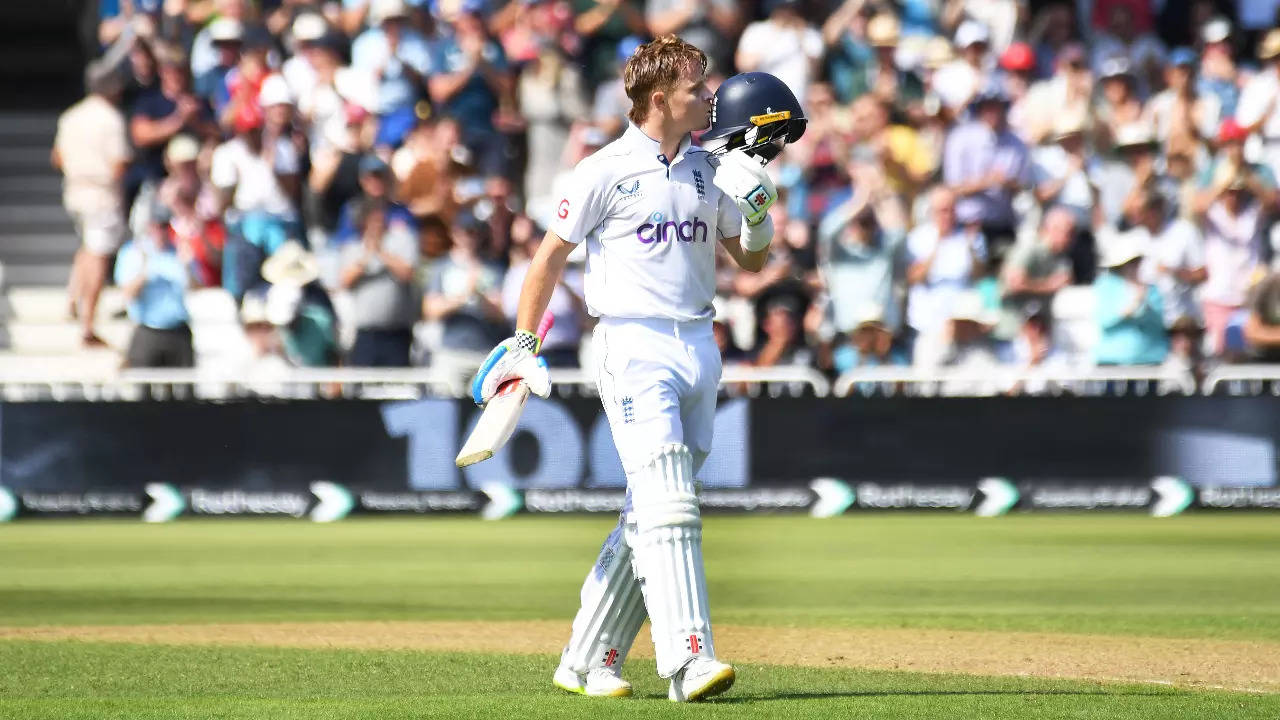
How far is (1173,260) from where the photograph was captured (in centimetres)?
1669

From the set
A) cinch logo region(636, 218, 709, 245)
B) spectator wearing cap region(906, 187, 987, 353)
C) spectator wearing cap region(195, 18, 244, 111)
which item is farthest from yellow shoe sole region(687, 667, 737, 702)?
spectator wearing cap region(195, 18, 244, 111)

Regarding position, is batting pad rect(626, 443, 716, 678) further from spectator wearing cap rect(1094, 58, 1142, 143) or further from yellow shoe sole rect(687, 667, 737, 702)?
spectator wearing cap rect(1094, 58, 1142, 143)

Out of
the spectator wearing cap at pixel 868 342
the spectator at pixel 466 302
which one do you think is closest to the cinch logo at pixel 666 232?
the spectator at pixel 466 302

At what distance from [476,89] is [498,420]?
11687mm

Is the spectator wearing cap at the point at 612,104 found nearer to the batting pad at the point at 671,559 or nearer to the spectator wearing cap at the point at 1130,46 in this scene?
the spectator wearing cap at the point at 1130,46

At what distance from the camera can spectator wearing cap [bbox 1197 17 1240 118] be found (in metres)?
18.0

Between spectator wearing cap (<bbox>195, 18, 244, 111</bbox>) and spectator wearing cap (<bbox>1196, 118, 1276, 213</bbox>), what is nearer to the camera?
spectator wearing cap (<bbox>1196, 118, 1276, 213</bbox>)

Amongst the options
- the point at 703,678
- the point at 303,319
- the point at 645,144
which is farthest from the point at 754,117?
the point at 303,319

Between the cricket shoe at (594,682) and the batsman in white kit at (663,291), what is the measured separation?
27 centimetres

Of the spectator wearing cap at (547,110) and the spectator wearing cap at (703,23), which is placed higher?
the spectator wearing cap at (703,23)

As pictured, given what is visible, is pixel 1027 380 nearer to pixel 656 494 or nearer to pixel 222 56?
pixel 222 56

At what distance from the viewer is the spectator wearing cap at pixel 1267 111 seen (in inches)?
697

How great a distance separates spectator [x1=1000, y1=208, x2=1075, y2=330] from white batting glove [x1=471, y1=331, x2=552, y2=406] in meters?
10.4

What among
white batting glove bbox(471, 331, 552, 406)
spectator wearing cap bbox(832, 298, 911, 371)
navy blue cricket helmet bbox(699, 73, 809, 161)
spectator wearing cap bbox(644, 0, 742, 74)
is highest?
spectator wearing cap bbox(644, 0, 742, 74)
